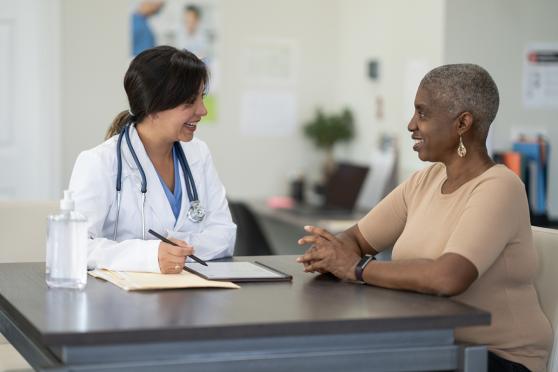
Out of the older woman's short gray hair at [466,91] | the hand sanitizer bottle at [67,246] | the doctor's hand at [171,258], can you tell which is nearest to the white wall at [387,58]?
the older woman's short gray hair at [466,91]

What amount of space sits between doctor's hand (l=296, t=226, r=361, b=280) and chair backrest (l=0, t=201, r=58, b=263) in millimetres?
847

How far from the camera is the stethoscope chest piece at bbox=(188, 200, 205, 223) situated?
2430mm

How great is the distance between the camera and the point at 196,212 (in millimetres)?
2430

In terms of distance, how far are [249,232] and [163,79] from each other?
2.29 m

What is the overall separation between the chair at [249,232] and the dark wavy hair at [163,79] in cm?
221

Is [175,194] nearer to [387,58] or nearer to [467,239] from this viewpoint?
[467,239]

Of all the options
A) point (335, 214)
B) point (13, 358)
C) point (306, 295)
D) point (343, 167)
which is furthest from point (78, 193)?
point (343, 167)

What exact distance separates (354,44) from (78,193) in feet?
10.5

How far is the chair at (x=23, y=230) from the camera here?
8.41ft

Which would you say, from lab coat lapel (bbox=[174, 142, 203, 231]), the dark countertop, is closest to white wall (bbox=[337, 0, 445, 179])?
lab coat lapel (bbox=[174, 142, 203, 231])

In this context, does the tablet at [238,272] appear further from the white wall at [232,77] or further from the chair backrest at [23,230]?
the white wall at [232,77]

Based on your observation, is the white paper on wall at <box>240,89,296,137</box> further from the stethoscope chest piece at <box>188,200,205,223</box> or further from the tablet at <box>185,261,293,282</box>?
the tablet at <box>185,261,293,282</box>

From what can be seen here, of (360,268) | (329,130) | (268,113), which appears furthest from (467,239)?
(268,113)

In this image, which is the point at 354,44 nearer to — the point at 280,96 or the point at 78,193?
the point at 280,96
